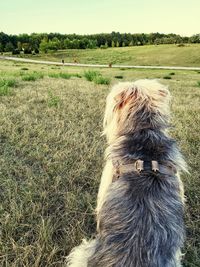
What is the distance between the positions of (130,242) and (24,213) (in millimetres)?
2095

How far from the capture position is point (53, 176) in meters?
5.48

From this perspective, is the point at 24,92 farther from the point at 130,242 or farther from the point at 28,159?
the point at 130,242

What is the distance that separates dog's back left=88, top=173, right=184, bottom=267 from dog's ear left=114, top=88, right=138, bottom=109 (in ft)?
2.21

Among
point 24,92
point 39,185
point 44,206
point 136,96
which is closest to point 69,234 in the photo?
point 44,206

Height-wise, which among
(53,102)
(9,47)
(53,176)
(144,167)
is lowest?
(9,47)

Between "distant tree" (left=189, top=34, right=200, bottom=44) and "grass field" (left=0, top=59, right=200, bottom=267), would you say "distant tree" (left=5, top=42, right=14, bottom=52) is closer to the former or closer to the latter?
"distant tree" (left=189, top=34, right=200, bottom=44)

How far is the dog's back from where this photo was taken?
2756 mm

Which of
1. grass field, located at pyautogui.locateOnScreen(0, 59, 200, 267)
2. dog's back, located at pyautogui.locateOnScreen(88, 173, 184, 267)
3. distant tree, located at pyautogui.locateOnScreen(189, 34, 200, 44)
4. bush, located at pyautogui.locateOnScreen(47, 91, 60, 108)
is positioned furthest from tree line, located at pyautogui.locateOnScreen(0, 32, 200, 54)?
dog's back, located at pyautogui.locateOnScreen(88, 173, 184, 267)

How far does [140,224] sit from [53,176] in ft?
9.15

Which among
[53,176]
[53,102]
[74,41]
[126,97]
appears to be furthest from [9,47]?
[126,97]

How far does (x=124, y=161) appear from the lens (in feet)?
10.7

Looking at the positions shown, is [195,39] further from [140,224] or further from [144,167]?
[140,224]

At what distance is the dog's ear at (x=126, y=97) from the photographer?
3.48m

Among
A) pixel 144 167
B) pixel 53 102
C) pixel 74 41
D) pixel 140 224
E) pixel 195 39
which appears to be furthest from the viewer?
pixel 74 41
